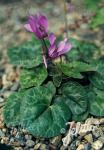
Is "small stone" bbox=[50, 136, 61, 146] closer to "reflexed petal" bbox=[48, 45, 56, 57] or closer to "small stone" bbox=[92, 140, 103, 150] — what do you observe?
"small stone" bbox=[92, 140, 103, 150]

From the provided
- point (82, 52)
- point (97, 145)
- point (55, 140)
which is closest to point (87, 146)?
point (97, 145)

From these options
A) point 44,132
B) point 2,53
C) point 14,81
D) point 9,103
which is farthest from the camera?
point 2,53

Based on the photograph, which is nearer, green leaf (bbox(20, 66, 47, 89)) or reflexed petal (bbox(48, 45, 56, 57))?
reflexed petal (bbox(48, 45, 56, 57))

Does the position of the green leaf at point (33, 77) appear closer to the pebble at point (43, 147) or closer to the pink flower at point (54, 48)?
the pink flower at point (54, 48)

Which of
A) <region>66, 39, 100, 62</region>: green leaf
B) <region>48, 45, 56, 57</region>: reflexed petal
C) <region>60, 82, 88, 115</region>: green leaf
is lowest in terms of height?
<region>60, 82, 88, 115</region>: green leaf

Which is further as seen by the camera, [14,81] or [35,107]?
[14,81]

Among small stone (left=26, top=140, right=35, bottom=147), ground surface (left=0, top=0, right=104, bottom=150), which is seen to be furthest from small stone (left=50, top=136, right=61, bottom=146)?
small stone (left=26, top=140, right=35, bottom=147)

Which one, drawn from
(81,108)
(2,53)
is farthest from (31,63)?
(2,53)

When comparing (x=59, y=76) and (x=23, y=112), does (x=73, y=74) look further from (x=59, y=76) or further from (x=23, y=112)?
(x=23, y=112)

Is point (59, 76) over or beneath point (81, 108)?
over
